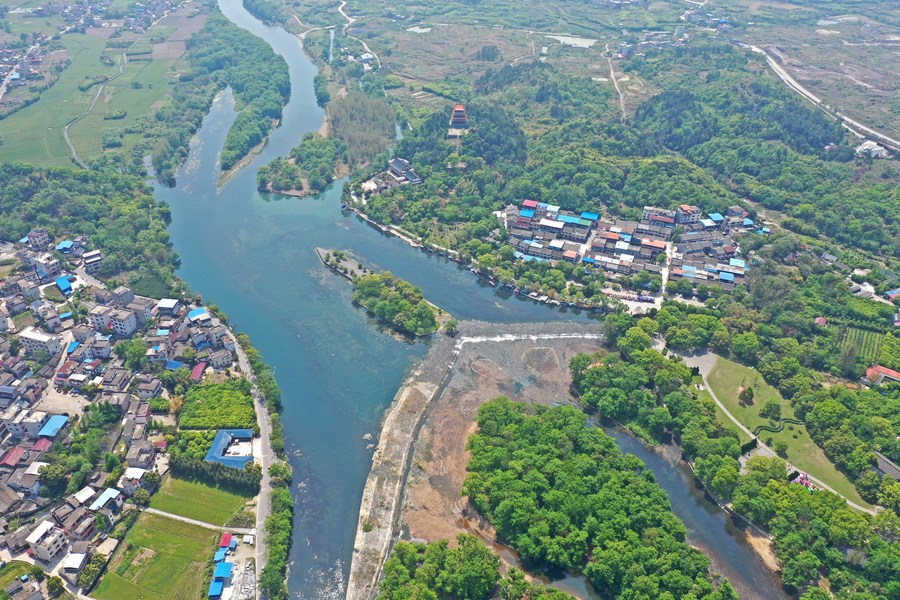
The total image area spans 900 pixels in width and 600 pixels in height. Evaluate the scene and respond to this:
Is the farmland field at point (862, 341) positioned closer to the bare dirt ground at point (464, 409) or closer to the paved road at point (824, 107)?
the bare dirt ground at point (464, 409)

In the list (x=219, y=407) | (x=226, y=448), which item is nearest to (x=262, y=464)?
(x=226, y=448)

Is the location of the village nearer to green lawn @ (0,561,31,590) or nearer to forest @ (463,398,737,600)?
green lawn @ (0,561,31,590)

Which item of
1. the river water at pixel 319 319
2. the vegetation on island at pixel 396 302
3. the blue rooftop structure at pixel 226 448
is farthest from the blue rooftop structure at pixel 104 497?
the vegetation on island at pixel 396 302

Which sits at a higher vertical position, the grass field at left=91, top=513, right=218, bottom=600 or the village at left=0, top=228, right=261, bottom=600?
the village at left=0, top=228, right=261, bottom=600

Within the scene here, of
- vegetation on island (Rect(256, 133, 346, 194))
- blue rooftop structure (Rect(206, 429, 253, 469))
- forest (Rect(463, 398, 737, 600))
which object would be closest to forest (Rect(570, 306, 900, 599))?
forest (Rect(463, 398, 737, 600))

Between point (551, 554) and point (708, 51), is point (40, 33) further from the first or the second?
point (551, 554)

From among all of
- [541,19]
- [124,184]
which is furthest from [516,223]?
[541,19]

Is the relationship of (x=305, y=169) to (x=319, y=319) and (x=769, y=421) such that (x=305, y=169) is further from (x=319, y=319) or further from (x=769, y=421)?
(x=769, y=421)
